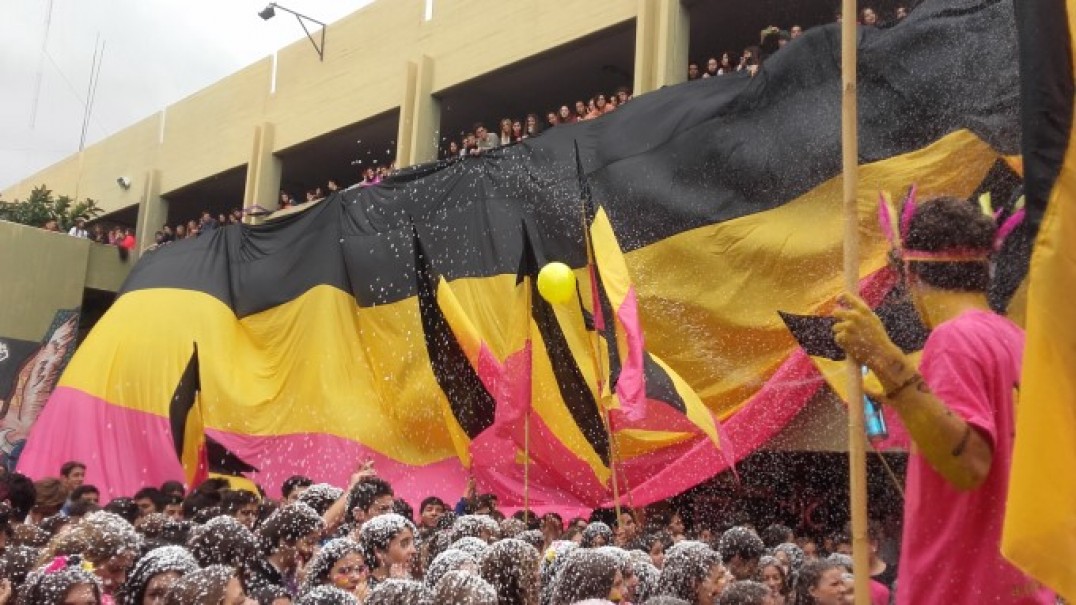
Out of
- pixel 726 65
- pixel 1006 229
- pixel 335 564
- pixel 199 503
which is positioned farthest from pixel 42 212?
pixel 1006 229

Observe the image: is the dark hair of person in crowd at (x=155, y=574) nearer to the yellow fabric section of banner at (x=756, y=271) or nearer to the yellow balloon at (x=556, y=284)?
the yellow balloon at (x=556, y=284)

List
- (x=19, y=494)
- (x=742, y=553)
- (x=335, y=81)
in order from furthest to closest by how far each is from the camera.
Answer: (x=335, y=81) → (x=19, y=494) → (x=742, y=553)

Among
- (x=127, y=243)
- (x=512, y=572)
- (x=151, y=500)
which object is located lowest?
(x=512, y=572)

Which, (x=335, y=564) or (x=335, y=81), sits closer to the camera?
(x=335, y=564)

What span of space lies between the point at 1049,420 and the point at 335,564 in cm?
305

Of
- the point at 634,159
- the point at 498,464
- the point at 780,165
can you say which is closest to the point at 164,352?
the point at 498,464

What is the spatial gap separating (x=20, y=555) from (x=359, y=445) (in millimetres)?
6462

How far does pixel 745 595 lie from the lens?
3688mm

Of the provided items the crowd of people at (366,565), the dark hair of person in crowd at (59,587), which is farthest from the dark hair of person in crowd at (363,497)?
the dark hair of person in crowd at (59,587)

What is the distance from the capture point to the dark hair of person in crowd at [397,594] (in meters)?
3.37

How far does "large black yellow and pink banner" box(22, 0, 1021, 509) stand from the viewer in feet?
23.0

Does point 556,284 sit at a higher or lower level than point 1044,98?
higher

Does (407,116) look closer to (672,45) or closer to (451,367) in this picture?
(672,45)

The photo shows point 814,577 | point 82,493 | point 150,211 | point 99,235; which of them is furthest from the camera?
point 99,235
